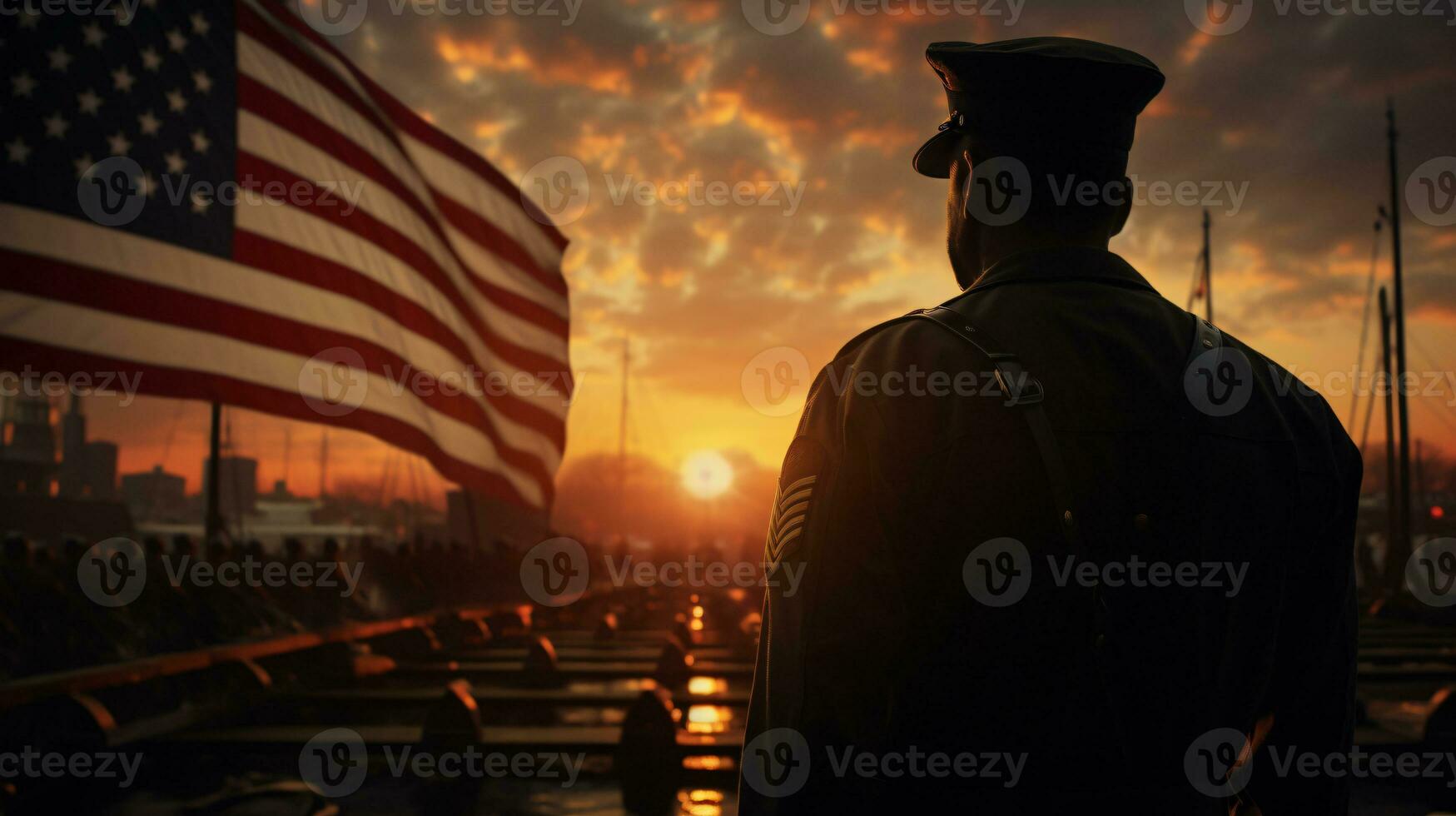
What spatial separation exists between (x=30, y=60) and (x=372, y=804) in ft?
21.3

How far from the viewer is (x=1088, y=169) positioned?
5.65 ft

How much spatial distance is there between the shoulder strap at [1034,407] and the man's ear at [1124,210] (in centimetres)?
37

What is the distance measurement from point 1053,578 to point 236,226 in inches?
371

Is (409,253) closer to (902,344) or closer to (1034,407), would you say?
(902,344)

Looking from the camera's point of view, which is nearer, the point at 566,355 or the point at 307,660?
the point at 307,660

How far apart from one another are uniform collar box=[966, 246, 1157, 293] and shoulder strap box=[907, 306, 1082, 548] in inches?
6.2

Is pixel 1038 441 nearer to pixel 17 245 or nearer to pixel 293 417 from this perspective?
pixel 17 245

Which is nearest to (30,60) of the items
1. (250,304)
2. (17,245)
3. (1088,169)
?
(17,245)

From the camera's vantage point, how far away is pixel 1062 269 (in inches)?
67.1

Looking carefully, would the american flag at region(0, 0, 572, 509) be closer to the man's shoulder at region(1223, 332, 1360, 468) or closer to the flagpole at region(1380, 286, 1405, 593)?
the man's shoulder at region(1223, 332, 1360, 468)

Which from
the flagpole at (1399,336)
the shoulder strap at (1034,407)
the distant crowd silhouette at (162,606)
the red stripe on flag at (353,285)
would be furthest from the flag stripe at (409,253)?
the flagpole at (1399,336)

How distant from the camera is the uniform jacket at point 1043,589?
1.46 meters

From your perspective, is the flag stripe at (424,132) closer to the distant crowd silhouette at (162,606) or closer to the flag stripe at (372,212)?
the flag stripe at (372,212)

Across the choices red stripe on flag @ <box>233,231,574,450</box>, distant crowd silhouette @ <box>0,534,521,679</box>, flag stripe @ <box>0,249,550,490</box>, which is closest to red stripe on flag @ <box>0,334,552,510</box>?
flag stripe @ <box>0,249,550,490</box>
